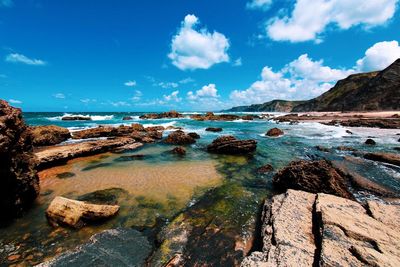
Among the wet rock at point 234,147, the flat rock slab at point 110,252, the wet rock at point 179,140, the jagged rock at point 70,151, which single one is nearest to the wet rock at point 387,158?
the wet rock at point 234,147

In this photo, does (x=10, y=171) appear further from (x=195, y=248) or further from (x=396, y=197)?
(x=396, y=197)

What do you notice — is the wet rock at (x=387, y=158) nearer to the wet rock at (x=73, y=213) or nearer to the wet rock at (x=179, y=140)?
the wet rock at (x=179, y=140)

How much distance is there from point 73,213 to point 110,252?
2.31 meters

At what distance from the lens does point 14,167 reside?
25.4 ft

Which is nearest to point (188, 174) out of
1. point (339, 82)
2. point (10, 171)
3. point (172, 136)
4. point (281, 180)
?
point (281, 180)

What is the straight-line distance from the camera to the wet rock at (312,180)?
336 inches

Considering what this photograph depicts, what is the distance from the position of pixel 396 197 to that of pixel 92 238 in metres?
11.0

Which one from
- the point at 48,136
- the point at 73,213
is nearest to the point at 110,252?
the point at 73,213

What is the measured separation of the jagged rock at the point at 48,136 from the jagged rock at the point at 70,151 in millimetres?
4376

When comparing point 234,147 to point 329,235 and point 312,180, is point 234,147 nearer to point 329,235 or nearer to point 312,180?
point 312,180

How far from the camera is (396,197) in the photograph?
845cm

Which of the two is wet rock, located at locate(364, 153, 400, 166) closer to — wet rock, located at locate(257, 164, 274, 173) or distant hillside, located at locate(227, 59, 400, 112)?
wet rock, located at locate(257, 164, 274, 173)

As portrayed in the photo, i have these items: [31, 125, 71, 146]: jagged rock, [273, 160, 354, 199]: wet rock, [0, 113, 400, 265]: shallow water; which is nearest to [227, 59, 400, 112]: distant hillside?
[0, 113, 400, 265]: shallow water

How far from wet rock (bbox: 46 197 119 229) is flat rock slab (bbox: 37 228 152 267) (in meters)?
1.09
